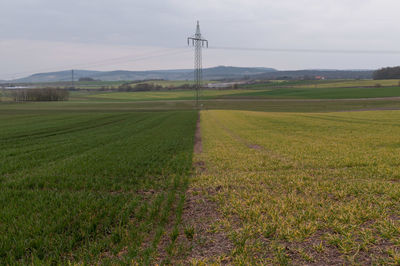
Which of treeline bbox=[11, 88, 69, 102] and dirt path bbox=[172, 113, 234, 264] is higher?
treeline bbox=[11, 88, 69, 102]

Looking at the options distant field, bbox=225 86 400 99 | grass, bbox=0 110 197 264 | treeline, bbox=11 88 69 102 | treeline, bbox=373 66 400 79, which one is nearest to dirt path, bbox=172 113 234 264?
grass, bbox=0 110 197 264

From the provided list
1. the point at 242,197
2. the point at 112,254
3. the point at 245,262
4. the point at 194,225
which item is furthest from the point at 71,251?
the point at 242,197

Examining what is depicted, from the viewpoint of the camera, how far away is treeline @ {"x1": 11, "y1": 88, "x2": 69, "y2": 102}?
404 feet

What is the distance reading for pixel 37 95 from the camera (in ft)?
411

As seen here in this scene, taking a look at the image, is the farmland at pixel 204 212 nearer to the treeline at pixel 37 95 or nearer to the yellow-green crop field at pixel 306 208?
the yellow-green crop field at pixel 306 208

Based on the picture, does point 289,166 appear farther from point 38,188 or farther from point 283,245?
point 38,188

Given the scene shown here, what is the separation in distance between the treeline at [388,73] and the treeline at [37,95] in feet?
709

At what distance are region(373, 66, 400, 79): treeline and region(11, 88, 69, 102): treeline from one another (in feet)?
709

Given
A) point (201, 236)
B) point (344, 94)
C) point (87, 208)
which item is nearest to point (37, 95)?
point (87, 208)

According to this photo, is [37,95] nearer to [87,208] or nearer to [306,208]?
[87,208]

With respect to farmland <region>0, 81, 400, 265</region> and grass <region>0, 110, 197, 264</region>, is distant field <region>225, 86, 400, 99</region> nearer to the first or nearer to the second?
farmland <region>0, 81, 400, 265</region>

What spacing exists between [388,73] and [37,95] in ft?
750

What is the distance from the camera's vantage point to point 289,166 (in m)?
13.0

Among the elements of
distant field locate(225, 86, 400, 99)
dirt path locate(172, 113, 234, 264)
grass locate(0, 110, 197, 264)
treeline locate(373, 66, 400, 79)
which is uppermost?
treeline locate(373, 66, 400, 79)
